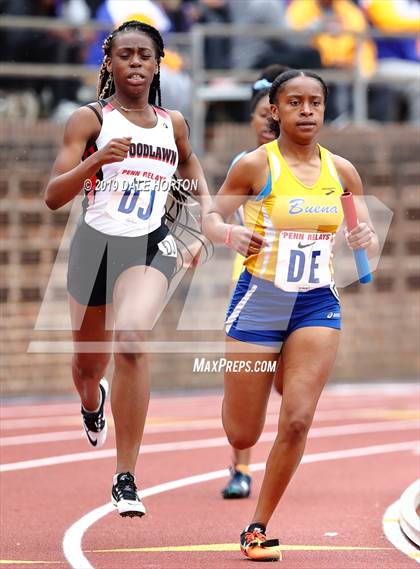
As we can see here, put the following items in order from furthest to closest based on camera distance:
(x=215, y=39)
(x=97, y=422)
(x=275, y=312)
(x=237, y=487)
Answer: (x=215, y=39) < (x=237, y=487) < (x=97, y=422) < (x=275, y=312)

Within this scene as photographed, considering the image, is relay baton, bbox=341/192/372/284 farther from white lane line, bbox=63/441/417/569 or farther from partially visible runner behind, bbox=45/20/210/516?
white lane line, bbox=63/441/417/569

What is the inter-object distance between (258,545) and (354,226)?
62.9 inches

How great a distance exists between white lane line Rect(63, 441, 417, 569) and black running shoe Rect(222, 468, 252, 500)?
0.57 metres

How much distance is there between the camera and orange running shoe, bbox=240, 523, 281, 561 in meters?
6.97

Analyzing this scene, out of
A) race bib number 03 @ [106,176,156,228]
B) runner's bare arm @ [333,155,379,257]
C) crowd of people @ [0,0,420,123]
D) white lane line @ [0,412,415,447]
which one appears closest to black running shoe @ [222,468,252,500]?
runner's bare arm @ [333,155,379,257]

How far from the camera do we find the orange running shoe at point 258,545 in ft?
22.9

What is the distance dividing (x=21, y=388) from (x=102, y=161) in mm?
11464

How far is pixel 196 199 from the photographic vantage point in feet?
24.9

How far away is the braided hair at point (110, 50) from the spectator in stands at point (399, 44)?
964 cm

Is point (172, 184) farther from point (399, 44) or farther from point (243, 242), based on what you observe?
point (399, 44)

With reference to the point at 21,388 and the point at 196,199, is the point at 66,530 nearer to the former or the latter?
the point at 196,199

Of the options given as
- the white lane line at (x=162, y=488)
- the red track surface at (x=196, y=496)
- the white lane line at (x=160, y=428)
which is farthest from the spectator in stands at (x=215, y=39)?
the white lane line at (x=162, y=488)

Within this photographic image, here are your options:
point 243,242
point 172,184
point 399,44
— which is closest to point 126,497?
point 243,242

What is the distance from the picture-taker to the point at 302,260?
6.99 metres
